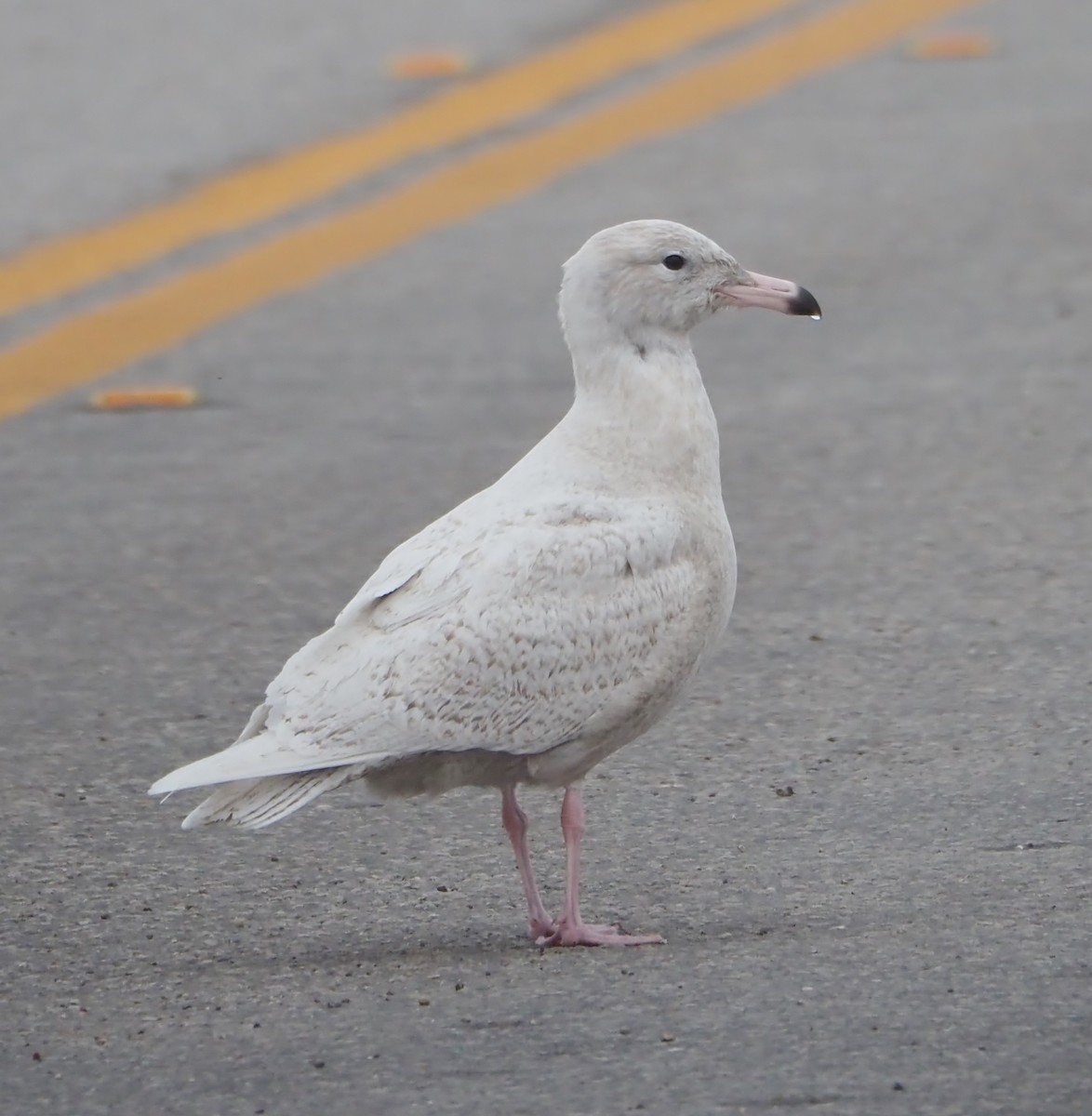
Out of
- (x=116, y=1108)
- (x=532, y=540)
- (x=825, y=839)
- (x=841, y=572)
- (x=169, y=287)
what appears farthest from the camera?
(x=169, y=287)

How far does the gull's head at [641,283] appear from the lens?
4547mm

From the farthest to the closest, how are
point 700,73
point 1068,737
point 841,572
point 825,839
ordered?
point 700,73 → point 841,572 → point 1068,737 → point 825,839

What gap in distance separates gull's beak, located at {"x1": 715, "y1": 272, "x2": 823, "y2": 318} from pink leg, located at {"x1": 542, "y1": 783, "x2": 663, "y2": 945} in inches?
36.3

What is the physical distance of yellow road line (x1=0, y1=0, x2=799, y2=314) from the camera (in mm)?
8883

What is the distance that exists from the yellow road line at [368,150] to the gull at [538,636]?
176 inches

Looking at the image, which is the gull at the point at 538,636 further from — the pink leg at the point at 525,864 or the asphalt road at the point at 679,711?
the asphalt road at the point at 679,711

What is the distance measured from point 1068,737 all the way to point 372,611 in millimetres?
1481

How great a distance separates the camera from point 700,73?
10812mm

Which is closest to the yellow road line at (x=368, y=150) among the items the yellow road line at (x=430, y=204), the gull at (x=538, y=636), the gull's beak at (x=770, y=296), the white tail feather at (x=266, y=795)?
the yellow road line at (x=430, y=204)

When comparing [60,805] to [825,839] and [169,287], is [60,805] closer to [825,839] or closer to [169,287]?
[825,839]

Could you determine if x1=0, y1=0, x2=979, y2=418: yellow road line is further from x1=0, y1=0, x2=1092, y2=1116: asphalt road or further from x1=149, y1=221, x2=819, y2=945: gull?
x1=149, y1=221, x2=819, y2=945: gull

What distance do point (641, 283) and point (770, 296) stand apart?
11.7 inches

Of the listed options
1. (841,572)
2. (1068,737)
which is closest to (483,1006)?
(1068,737)

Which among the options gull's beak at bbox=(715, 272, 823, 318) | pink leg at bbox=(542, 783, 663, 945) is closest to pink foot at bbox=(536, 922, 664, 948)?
pink leg at bbox=(542, 783, 663, 945)
